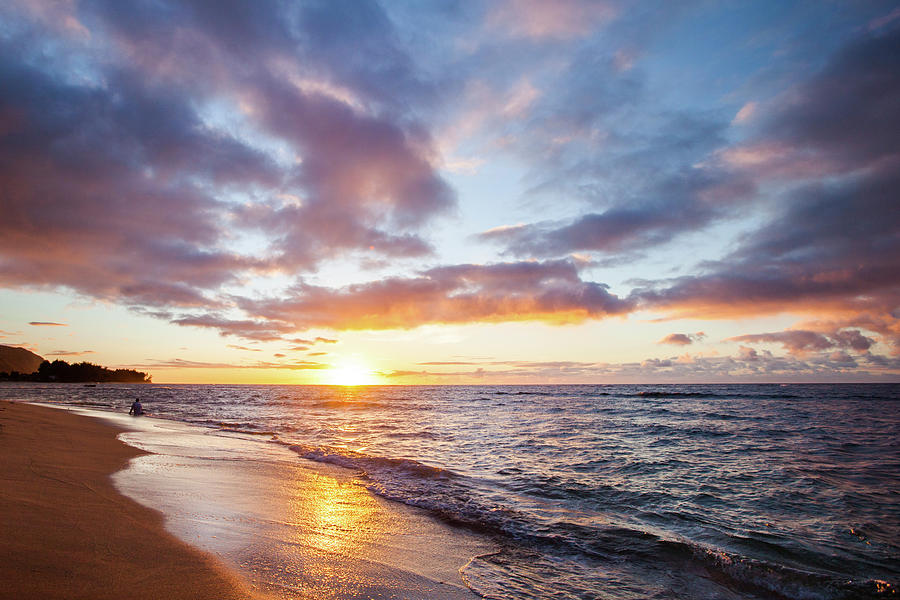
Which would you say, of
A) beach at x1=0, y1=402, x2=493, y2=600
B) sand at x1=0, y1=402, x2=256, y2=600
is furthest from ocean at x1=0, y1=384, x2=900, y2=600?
sand at x1=0, y1=402, x2=256, y2=600

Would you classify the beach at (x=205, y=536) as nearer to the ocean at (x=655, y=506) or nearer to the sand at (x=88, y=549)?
the sand at (x=88, y=549)

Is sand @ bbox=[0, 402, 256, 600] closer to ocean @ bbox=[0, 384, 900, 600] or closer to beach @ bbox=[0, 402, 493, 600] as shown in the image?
beach @ bbox=[0, 402, 493, 600]

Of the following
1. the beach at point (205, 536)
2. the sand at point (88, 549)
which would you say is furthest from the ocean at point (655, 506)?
the sand at point (88, 549)

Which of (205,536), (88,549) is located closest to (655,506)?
(205,536)

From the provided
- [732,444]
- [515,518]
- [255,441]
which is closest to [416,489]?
[515,518]

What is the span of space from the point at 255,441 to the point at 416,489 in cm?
1350

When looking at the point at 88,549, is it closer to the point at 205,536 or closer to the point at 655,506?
the point at 205,536

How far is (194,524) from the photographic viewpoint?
24.2 feet

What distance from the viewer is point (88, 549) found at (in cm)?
554

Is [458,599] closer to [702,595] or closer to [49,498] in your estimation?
[702,595]

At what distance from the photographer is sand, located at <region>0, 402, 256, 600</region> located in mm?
4547

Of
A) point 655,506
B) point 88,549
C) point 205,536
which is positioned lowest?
point 655,506

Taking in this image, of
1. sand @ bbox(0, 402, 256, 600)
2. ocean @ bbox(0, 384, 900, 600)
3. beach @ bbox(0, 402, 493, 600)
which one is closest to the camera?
sand @ bbox(0, 402, 256, 600)

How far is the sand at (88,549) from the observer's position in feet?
14.9
